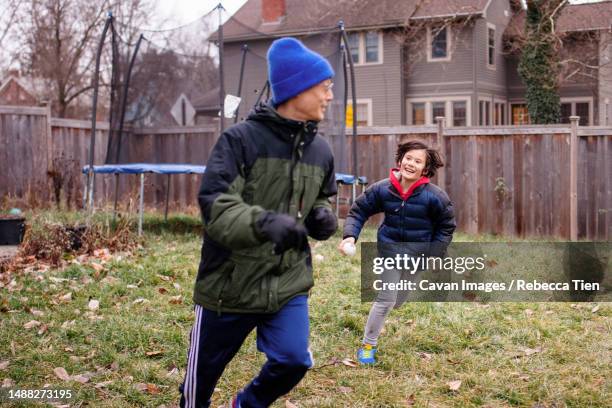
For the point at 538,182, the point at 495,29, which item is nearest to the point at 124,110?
the point at 538,182

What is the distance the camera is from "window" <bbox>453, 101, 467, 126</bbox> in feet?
79.9

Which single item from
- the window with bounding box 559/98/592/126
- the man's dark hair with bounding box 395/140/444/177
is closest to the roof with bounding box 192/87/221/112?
the man's dark hair with bounding box 395/140/444/177

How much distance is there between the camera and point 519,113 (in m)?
26.9

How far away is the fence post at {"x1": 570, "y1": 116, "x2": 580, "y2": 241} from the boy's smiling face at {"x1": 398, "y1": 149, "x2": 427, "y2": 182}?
711 cm

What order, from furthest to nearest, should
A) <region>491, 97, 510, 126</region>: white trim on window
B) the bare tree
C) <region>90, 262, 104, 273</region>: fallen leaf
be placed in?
1. <region>491, 97, 510, 126</region>: white trim on window
2. the bare tree
3. <region>90, 262, 104, 273</region>: fallen leaf

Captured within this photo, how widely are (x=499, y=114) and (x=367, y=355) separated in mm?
23058

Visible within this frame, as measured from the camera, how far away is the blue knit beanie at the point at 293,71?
9.97 ft

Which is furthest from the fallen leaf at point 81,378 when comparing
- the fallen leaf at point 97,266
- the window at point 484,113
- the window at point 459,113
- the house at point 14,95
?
the house at point 14,95

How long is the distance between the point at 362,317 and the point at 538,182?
695 cm

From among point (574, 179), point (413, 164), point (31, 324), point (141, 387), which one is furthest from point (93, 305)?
point (574, 179)

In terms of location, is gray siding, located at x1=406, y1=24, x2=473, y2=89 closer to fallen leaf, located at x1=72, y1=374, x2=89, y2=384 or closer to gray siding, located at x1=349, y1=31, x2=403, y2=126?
gray siding, located at x1=349, y1=31, x2=403, y2=126

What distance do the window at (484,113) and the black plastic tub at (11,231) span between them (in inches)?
735

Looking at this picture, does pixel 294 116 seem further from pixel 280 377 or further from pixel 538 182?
pixel 538 182

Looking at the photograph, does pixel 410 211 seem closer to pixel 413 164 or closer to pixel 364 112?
pixel 413 164
